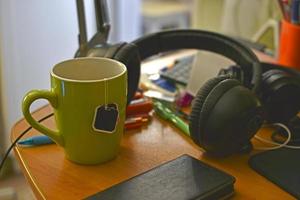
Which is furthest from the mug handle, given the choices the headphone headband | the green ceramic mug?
the headphone headband

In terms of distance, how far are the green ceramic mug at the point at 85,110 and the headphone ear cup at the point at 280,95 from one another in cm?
25

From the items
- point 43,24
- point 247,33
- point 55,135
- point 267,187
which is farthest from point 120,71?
point 43,24

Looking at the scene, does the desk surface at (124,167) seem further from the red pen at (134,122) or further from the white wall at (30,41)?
the white wall at (30,41)

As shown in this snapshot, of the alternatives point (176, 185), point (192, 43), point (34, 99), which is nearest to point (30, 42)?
point (192, 43)

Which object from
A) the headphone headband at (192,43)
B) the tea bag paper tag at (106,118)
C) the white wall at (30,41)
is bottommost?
the white wall at (30,41)

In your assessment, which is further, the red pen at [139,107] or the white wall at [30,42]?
the white wall at [30,42]

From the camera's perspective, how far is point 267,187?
601 mm

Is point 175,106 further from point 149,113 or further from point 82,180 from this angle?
point 82,180

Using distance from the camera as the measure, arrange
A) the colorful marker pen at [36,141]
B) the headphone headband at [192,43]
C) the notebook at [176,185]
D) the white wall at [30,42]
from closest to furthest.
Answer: the notebook at [176,185] → the colorful marker pen at [36,141] → the headphone headband at [192,43] → the white wall at [30,42]

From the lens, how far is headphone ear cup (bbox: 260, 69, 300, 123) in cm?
72

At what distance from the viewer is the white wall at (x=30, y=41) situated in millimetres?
1376

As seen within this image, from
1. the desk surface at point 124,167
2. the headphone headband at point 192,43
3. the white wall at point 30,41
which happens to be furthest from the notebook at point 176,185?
the white wall at point 30,41

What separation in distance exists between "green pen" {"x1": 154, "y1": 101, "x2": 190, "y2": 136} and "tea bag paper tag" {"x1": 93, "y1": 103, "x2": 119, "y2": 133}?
16 cm

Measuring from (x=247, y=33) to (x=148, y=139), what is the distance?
2.18ft
